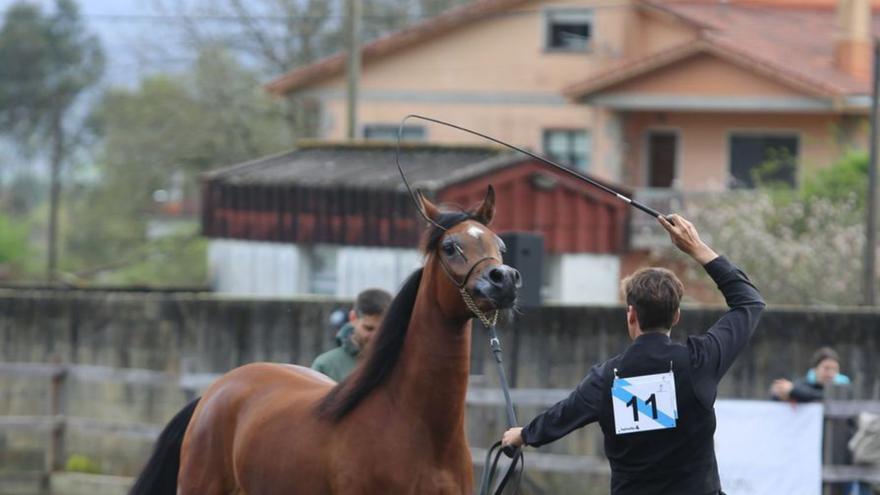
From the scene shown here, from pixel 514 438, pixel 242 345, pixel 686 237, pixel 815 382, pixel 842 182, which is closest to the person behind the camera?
pixel 686 237

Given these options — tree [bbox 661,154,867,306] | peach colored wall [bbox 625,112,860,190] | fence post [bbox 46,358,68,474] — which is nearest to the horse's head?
fence post [bbox 46,358,68,474]

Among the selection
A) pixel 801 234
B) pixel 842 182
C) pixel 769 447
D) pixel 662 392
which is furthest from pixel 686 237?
pixel 842 182

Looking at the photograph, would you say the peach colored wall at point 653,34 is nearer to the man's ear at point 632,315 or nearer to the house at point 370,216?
the house at point 370,216

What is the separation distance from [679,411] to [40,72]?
7793cm

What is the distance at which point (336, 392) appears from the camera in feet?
25.3

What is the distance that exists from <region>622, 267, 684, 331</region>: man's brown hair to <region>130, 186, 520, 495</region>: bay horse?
0.96 meters

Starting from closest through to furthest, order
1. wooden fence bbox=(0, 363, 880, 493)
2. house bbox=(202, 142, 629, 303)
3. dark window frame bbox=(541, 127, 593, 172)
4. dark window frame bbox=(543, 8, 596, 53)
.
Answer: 1. wooden fence bbox=(0, 363, 880, 493)
2. house bbox=(202, 142, 629, 303)
3. dark window frame bbox=(541, 127, 593, 172)
4. dark window frame bbox=(543, 8, 596, 53)

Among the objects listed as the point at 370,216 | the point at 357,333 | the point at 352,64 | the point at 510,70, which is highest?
the point at 510,70

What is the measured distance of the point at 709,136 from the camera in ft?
123

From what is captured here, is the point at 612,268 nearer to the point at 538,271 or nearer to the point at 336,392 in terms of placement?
the point at 538,271

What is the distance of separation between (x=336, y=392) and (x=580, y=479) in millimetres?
6043

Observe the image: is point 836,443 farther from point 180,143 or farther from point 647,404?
point 180,143

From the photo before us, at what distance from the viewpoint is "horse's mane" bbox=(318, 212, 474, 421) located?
24.7 ft

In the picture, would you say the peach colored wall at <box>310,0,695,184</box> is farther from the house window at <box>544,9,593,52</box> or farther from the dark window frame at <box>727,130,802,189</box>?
the dark window frame at <box>727,130,802,189</box>
